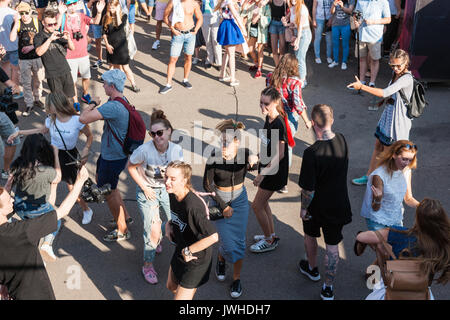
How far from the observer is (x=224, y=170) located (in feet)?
15.6

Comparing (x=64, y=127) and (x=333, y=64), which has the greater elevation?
(x=64, y=127)

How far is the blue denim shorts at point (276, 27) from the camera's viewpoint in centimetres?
967

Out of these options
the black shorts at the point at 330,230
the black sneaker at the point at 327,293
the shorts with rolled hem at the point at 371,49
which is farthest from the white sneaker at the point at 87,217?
the shorts with rolled hem at the point at 371,49

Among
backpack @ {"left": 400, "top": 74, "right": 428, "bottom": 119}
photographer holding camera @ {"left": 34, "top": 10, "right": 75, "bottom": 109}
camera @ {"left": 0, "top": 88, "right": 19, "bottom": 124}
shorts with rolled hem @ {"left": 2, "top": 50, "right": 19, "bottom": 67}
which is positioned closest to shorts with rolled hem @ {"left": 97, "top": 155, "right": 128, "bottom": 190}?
camera @ {"left": 0, "top": 88, "right": 19, "bottom": 124}

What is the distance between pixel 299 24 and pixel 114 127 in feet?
15.9

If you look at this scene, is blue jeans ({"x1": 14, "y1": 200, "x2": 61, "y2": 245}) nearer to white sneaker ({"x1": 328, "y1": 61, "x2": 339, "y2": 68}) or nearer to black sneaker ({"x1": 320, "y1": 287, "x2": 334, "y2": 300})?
black sneaker ({"x1": 320, "y1": 287, "x2": 334, "y2": 300})

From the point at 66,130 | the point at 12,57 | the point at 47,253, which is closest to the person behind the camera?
the point at 47,253

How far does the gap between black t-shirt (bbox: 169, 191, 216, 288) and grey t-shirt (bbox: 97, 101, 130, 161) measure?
1.44m

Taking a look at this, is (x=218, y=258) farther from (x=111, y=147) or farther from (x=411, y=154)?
(x=411, y=154)

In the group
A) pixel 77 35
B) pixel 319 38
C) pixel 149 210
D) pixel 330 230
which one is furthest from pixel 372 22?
pixel 149 210

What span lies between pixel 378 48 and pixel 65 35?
216 inches

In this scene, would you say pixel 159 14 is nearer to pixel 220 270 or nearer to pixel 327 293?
pixel 220 270

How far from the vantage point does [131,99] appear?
9297mm

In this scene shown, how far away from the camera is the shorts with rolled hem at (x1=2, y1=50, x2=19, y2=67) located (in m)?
8.72
